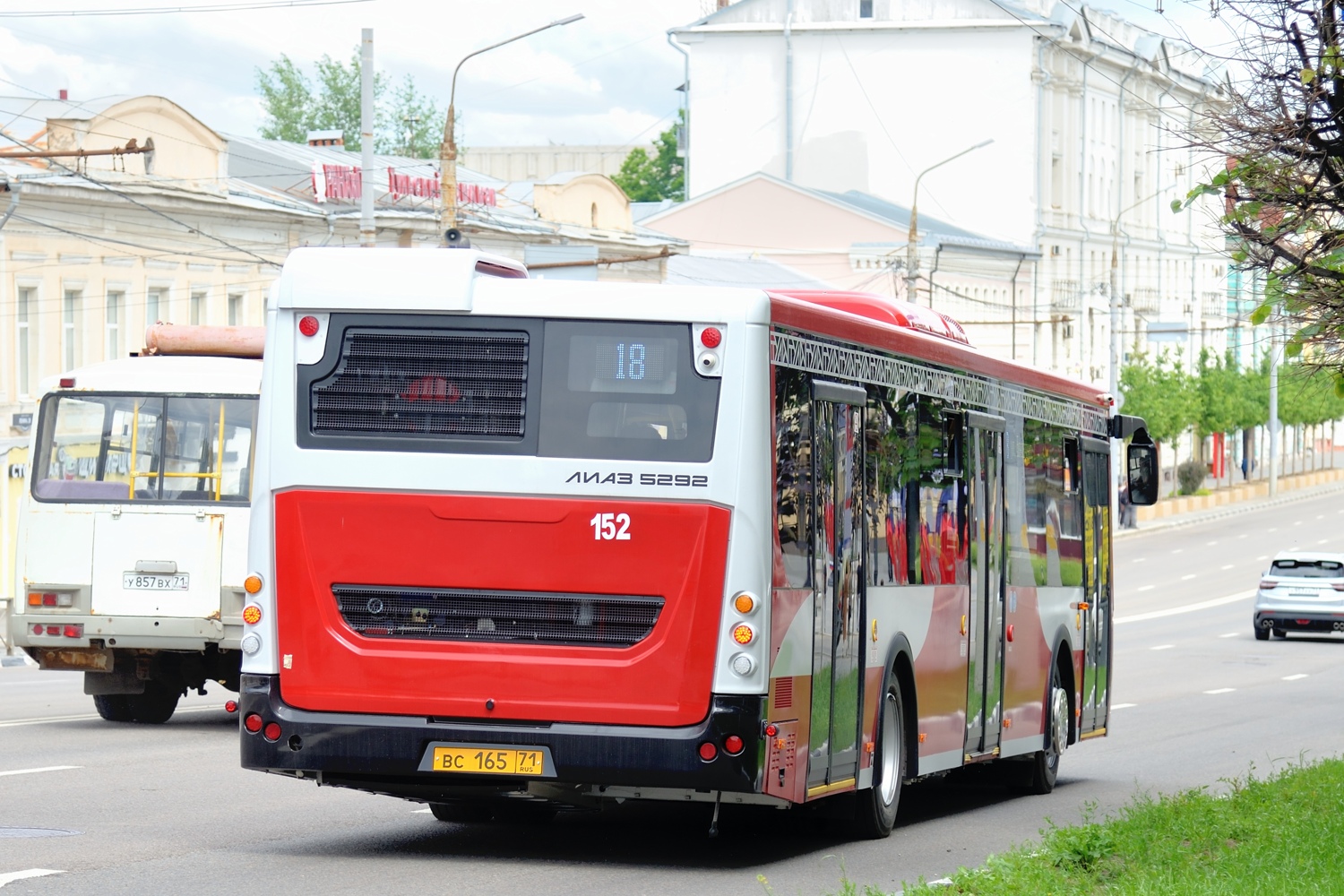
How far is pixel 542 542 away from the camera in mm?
10070

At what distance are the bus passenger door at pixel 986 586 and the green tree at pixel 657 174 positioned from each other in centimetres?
9335

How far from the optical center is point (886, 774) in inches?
474

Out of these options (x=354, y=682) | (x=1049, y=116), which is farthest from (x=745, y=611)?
(x=1049, y=116)

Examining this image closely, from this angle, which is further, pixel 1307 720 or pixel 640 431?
pixel 1307 720

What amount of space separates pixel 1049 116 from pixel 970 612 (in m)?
76.7

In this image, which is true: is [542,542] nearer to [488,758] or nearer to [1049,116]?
[488,758]

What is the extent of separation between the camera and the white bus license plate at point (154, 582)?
18.4 metres

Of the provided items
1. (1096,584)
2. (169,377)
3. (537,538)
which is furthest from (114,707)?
(537,538)

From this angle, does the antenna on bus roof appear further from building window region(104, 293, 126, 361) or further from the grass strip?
building window region(104, 293, 126, 361)

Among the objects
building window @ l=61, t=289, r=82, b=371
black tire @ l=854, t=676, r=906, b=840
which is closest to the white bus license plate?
black tire @ l=854, t=676, r=906, b=840

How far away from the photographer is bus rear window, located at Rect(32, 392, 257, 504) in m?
18.7

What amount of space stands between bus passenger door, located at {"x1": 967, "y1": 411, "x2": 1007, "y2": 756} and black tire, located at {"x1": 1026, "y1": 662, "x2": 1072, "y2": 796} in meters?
1.59

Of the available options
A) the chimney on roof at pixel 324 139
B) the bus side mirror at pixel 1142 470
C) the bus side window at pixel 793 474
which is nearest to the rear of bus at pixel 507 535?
the bus side window at pixel 793 474

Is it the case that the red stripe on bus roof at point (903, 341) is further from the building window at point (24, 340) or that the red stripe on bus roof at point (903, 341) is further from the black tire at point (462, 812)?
the building window at point (24, 340)
